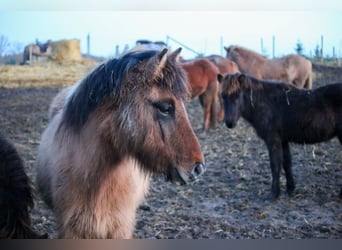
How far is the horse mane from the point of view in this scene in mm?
1649

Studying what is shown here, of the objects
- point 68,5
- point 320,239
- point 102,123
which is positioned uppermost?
point 68,5

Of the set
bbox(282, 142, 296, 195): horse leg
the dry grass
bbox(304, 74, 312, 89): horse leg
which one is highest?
the dry grass

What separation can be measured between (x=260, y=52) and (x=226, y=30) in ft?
1.24

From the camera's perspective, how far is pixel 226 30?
2.49 meters

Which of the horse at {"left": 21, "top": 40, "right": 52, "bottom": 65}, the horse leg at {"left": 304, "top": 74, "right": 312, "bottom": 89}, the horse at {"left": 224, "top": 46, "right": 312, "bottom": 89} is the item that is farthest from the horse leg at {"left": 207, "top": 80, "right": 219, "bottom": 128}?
the horse at {"left": 21, "top": 40, "right": 52, "bottom": 65}

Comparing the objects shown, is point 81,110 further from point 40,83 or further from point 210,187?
point 210,187

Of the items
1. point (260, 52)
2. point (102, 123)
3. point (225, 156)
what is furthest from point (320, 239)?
point (102, 123)

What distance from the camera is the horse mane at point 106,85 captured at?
165cm

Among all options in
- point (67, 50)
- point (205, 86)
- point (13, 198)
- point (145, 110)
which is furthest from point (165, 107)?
point (205, 86)

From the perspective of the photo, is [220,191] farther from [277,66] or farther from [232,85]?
[277,66]

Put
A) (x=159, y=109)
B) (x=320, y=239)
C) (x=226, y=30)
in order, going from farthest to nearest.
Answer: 1. (x=226, y=30)
2. (x=320, y=239)
3. (x=159, y=109)

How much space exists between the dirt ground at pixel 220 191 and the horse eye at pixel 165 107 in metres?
0.97

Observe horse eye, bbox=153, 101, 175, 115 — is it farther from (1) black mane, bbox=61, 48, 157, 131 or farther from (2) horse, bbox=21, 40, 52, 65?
(2) horse, bbox=21, 40, 52, 65

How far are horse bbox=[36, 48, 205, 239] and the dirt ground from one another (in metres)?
0.63
